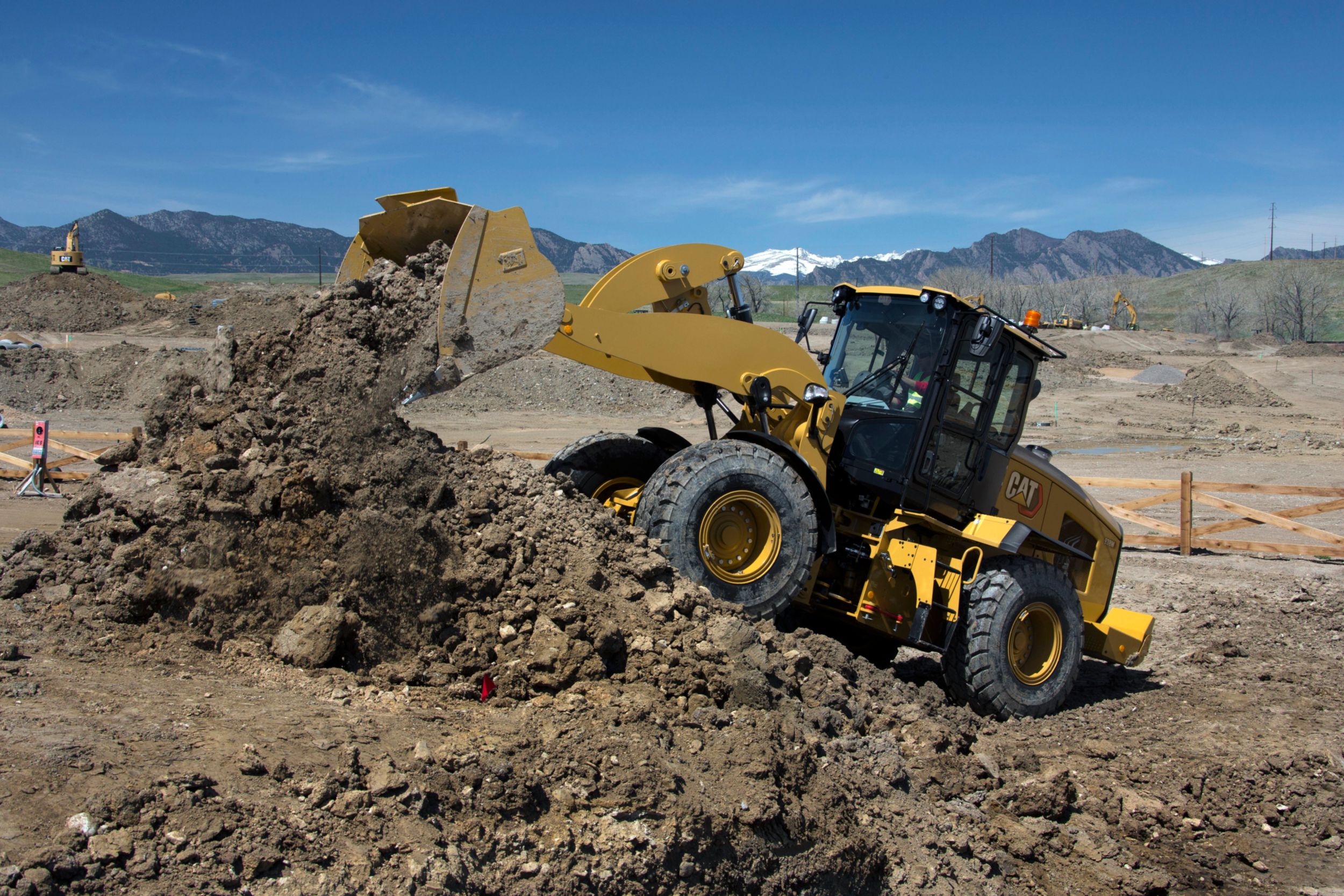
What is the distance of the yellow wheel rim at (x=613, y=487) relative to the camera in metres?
7.00

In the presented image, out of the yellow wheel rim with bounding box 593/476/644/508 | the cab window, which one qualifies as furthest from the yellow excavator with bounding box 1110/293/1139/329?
the yellow wheel rim with bounding box 593/476/644/508

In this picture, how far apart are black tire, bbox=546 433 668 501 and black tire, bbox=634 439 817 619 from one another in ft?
2.92

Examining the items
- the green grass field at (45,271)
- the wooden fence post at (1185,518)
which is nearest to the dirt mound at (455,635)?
the wooden fence post at (1185,518)

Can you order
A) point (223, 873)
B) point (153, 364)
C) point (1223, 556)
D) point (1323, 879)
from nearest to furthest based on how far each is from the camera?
point (223, 873) → point (1323, 879) → point (1223, 556) → point (153, 364)

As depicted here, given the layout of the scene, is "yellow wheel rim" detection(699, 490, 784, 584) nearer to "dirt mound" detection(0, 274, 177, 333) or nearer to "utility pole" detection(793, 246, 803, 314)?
"utility pole" detection(793, 246, 803, 314)

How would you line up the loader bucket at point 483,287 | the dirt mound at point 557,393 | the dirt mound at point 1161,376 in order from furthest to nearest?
the dirt mound at point 1161,376, the dirt mound at point 557,393, the loader bucket at point 483,287

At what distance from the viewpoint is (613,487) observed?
23.2 feet

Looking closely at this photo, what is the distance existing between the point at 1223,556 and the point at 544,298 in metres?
10.9

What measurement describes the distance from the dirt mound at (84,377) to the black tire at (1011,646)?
77.1 ft

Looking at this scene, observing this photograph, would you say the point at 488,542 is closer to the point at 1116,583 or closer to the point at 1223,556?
the point at 1116,583

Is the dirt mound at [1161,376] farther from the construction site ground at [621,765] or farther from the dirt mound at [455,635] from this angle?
the dirt mound at [455,635]

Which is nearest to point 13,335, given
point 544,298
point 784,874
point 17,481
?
point 17,481

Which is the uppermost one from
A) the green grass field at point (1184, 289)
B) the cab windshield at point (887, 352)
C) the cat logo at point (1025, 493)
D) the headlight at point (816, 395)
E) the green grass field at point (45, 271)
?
the green grass field at point (1184, 289)

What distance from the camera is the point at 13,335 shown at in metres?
37.2
